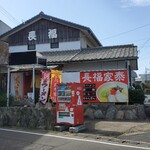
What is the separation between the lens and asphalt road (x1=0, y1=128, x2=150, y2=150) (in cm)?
842

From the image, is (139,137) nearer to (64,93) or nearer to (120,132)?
(120,132)

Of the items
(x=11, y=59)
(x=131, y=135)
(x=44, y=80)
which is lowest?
(x=131, y=135)

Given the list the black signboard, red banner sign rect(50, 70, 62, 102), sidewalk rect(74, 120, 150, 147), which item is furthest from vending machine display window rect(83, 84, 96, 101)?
sidewalk rect(74, 120, 150, 147)

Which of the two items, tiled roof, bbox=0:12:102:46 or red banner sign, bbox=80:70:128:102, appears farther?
tiled roof, bbox=0:12:102:46

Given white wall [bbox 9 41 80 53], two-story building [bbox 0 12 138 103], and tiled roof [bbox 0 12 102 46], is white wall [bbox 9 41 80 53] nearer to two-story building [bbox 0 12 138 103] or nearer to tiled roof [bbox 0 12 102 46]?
two-story building [bbox 0 12 138 103]

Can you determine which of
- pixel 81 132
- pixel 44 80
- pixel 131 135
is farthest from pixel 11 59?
pixel 131 135

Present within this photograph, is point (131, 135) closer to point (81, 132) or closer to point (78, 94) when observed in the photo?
point (81, 132)

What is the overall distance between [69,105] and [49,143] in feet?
9.54

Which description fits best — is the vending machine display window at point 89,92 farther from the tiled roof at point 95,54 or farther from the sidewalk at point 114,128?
the sidewalk at point 114,128

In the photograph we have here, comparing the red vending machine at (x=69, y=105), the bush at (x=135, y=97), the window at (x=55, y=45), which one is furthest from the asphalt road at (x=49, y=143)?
the window at (x=55, y=45)

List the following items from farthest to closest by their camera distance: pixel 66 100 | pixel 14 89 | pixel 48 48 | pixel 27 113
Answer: pixel 48 48
pixel 14 89
pixel 27 113
pixel 66 100

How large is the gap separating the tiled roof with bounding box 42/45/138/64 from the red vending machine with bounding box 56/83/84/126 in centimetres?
598

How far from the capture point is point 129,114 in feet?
48.1

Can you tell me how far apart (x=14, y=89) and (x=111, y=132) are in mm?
10834
